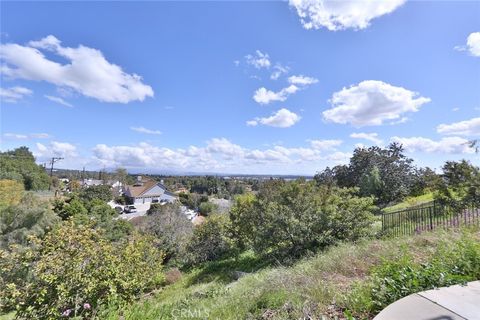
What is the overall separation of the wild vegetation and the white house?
48787mm

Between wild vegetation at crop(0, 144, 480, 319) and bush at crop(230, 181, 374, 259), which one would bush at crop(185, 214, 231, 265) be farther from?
bush at crop(230, 181, 374, 259)

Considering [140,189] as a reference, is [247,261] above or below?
below

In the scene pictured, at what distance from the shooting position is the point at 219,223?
15531 mm

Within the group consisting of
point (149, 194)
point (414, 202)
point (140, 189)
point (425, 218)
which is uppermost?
point (425, 218)

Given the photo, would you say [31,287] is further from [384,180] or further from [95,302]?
[384,180]

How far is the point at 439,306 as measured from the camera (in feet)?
9.07

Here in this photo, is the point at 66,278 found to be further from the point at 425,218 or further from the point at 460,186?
the point at 460,186

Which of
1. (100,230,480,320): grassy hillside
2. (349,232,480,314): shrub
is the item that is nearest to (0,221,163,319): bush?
(100,230,480,320): grassy hillside

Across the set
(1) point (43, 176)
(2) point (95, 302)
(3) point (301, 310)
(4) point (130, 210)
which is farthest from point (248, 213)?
(1) point (43, 176)

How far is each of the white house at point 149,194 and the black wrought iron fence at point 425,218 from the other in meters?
62.5

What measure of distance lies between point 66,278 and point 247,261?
8.18m

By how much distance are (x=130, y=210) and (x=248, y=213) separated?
4732 cm

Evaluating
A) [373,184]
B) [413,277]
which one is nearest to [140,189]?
[373,184]

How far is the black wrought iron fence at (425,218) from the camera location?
357 inches
